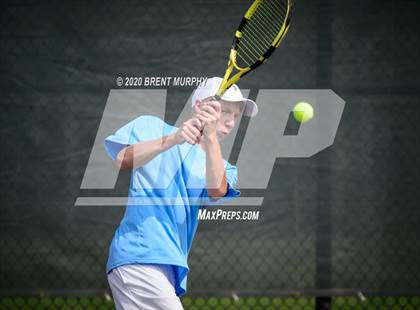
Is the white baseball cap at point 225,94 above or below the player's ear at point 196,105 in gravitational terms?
above

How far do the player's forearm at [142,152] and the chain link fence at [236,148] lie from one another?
4.31ft

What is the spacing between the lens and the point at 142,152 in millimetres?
2752

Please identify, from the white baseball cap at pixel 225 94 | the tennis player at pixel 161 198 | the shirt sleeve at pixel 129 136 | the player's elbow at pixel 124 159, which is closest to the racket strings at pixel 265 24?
the white baseball cap at pixel 225 94

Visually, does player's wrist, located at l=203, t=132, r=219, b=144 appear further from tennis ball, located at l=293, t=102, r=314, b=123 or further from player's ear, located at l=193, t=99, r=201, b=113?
tennis ball, located at l=293, t=102, r=314, b=123

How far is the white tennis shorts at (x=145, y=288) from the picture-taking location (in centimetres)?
275

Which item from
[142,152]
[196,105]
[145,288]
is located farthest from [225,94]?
[145,288]

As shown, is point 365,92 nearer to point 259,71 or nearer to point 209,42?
point 259,71

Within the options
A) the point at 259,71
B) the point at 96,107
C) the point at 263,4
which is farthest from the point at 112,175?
the point at 263,4

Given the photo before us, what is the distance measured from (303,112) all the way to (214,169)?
4.78 feet

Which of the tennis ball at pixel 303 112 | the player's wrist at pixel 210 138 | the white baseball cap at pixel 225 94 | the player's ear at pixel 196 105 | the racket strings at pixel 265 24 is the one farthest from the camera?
the tennis ball at pixel 303 112

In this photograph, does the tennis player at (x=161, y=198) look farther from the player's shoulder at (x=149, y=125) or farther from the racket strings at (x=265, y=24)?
the racket strings at (x=265, y=24)

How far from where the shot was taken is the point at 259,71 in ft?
13.6

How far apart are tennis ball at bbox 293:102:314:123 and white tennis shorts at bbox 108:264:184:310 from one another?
158 centimetres

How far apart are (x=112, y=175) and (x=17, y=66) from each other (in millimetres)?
739
